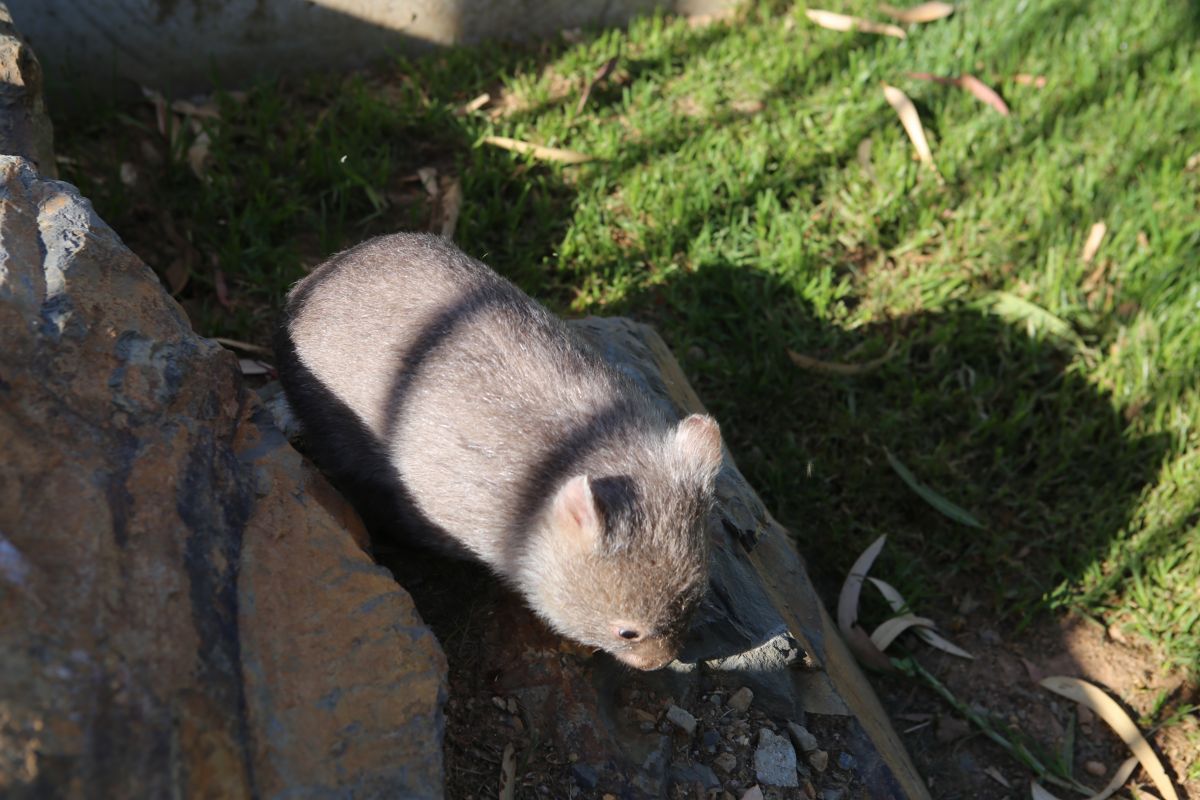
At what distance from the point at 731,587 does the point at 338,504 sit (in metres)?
1.33

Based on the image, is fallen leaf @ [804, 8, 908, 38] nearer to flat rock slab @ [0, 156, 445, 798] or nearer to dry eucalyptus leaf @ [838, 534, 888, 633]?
dry eucalyptus leaf @ [838, 534, 888, 633]

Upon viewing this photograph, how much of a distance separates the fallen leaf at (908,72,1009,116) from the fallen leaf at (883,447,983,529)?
99.2 inches

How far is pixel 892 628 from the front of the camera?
4.38 meters

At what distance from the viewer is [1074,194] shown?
18.7 ft

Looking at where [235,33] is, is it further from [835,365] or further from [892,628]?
[892,628]

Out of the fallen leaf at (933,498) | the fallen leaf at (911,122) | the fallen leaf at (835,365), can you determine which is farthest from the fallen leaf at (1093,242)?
the fallen leaf at (933,498)

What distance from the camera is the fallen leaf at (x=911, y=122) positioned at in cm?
588

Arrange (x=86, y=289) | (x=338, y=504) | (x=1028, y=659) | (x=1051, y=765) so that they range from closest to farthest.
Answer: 1. (x=86, y=289)
2. (x=338, y=504)
3. (x=1051, y=765)
4. (x=1028, y=659)

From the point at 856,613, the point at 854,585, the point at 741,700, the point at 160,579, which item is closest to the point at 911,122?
the point at 854,585

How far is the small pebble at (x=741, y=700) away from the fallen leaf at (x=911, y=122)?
348 centimetres

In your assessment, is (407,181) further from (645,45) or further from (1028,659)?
(1028,659)

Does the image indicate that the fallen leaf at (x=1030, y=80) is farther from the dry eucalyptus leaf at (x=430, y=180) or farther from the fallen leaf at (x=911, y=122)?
the dry eucalyptus leaf at (x=430, y=180)

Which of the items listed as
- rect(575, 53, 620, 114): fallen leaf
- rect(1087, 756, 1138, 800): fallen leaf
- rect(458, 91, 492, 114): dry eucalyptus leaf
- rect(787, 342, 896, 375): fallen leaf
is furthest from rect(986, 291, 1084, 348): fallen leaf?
rect(458, 91, 492, 114): dry eucalyptus leaf

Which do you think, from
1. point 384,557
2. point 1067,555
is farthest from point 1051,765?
point 384,557
